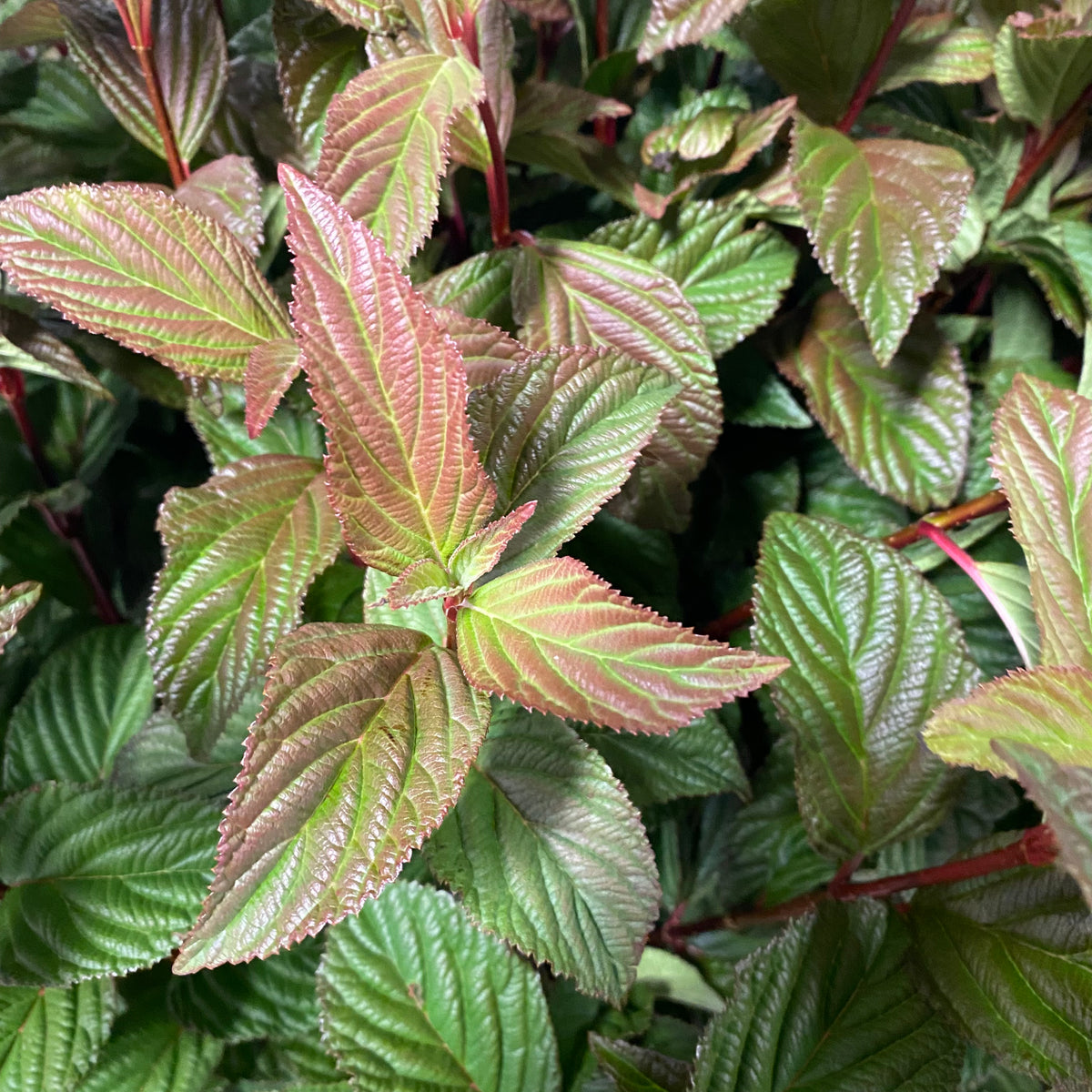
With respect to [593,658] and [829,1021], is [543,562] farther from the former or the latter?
[829,1021]

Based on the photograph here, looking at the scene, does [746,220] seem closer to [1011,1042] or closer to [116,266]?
[116,266]

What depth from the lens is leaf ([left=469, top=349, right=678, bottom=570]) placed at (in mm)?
449

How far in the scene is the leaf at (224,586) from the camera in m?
0.50

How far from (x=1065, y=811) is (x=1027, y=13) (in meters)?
0.62

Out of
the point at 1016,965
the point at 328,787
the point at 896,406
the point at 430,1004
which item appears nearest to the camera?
the point at 328,787

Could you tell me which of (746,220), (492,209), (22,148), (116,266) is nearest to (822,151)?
(746,220)

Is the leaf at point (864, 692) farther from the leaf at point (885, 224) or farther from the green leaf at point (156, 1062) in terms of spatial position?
the green leaf at point (156, 1062)

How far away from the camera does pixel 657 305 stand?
591 mm

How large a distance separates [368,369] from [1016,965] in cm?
46

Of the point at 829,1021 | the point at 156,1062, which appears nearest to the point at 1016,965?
the point at 829,1021

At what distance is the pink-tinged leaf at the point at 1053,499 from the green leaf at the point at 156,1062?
600 millimetres

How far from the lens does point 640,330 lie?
593mm

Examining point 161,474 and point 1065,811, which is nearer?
point 1065,811

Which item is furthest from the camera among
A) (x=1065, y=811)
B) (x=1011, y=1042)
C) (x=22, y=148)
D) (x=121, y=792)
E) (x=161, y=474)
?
(x=161, y=474)
